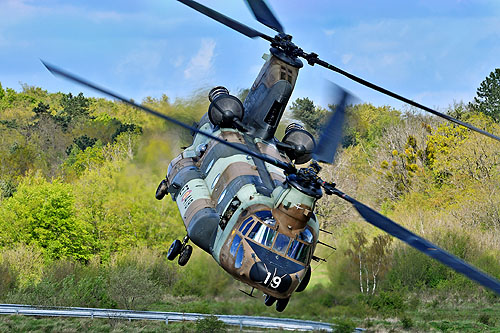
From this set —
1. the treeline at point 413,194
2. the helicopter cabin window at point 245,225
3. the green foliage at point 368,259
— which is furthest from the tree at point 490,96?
the helicopter cabin window at point 245,225

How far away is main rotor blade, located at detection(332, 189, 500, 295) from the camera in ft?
47.4

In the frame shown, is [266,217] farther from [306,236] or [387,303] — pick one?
[387,303]

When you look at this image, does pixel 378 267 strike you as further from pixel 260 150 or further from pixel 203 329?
pixel 260 150

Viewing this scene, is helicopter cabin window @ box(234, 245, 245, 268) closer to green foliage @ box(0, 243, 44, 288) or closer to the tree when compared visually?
green foliage @ box(0, 243, 44, 288)

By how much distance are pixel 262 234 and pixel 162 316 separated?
1757 centimetres

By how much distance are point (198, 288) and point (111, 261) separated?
13848 mm

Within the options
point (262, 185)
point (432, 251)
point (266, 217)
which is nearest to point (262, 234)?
point (266, 217)

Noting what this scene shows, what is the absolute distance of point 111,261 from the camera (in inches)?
1972

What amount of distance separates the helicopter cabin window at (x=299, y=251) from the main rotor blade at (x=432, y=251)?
2.01 metres

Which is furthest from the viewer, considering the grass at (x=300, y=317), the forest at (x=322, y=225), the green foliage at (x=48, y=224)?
the green foliage at (x=48, y=224)

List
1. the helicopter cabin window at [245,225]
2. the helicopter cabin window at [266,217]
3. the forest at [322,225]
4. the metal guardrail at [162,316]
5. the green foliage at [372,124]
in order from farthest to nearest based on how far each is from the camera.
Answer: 1. the green foliage at [372,124]
2. the forest at [322,225]
3. the metal guardrail at [162,316]
4. the helicopter cabin window at [245,225]
5. the helicopter cabin window at [266,217]

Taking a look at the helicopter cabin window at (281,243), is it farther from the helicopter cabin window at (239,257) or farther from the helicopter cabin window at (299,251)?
the helicopter cabin window at (239,257)

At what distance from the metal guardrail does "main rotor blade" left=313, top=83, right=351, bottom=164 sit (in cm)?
996

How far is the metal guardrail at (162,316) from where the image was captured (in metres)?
32.0
